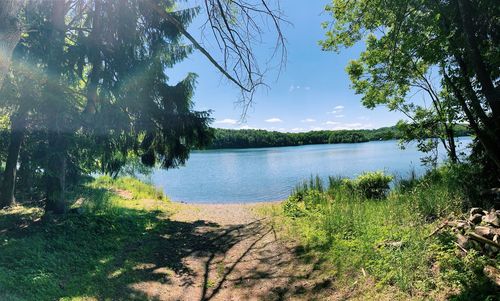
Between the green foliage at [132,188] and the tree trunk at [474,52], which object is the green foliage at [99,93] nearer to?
the tree trunk at [474,52]

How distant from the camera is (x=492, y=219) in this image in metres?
4.18

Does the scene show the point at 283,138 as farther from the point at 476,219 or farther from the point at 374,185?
the point at 476,219

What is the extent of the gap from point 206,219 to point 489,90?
801 cm

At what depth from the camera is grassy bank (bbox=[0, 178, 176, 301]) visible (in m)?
4.47

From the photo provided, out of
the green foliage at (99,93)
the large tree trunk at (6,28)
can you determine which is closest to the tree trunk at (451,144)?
the green foliage at (99,93)

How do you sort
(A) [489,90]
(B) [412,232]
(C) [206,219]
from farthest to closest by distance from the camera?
(C) [206,219] < (B) [412,232] < (A) [489,90]

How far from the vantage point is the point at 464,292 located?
10.8ft

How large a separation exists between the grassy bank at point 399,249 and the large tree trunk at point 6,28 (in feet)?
13.6

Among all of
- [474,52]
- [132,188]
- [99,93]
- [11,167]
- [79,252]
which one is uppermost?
[99,93]

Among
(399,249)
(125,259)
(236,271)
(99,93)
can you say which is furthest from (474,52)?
(99,93)

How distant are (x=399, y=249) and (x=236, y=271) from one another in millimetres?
2715

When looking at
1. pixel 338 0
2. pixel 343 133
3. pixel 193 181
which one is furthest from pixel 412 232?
pixel 343 133

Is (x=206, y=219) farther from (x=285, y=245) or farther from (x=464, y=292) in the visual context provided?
(x=464, y=292)

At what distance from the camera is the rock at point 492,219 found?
4.11 meters
